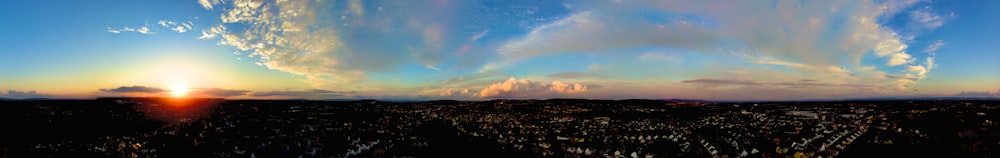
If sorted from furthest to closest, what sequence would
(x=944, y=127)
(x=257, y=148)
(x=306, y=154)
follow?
1. (x=944, y=127)
2. (x=257, y=148)
3. (x=306, y=154)

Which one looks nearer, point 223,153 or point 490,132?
point 223,153

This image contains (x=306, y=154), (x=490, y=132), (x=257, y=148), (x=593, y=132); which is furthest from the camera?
(x=490, y=132)

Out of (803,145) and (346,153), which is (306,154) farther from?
(803,145)

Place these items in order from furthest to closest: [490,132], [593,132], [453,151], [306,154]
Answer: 1. [490,132]
2. [593,132]
3. [453,151]
4. [306,154]

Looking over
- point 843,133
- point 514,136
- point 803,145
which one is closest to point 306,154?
point 514,136

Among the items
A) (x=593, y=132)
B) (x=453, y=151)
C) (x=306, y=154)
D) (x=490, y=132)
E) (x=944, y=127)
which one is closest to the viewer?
(x=306, y=154)

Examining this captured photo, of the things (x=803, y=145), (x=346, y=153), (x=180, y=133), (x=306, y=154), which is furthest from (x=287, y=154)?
(x=803, y=145)

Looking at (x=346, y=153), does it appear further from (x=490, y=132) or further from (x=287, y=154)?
(x=490, y=132)

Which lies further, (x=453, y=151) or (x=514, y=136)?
(x=514, y=136)

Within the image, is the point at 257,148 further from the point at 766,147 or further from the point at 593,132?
the point at 766,147
